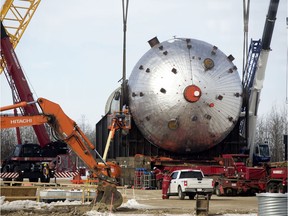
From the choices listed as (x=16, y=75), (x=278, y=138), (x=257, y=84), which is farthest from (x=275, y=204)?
(x=278, y=138)

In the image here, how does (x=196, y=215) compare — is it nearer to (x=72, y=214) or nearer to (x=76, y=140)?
(x=72, y=214)

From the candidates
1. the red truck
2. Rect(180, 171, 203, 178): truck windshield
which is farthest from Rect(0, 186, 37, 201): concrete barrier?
the red truck

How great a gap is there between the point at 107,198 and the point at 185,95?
18362 mm

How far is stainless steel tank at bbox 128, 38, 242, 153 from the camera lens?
4028 centimetres

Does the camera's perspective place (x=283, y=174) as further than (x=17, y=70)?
No

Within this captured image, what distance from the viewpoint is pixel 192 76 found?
40.4 metres

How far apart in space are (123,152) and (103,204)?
2294 centimetres

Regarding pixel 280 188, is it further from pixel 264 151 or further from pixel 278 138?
pixel 278 138

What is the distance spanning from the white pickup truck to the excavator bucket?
7.83 m

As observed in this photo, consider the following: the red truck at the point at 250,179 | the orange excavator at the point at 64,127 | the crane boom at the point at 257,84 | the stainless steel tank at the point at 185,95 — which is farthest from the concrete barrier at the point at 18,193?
the crane boom at the point at 257,84

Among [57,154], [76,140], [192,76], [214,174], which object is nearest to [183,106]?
[192,76]

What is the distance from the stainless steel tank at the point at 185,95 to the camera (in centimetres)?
4028

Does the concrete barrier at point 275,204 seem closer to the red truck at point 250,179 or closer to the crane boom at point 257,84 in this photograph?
the red truck at point 250,179

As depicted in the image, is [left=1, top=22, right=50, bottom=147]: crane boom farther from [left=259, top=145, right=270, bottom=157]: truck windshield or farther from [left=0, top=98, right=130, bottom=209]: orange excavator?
Result: [left=0, top=98, right=130, bottom=209]: orange excavator
